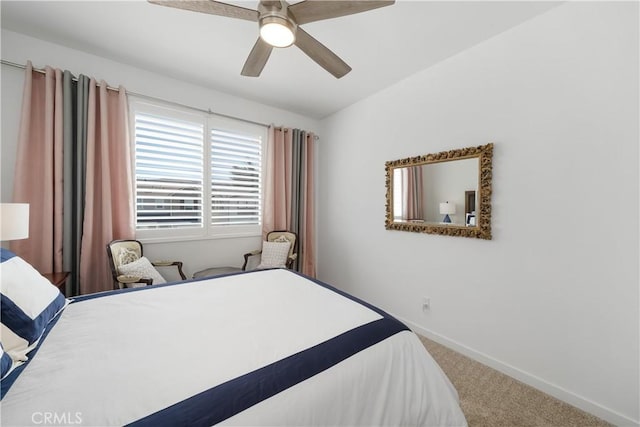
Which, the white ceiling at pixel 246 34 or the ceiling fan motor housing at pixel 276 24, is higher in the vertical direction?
the white ceiling at pixel 246 34

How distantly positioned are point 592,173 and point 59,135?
13.5 ft

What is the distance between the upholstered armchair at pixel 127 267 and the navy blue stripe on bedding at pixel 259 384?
1819mm

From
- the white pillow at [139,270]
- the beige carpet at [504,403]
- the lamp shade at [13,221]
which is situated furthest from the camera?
the white pillow at [139,270]

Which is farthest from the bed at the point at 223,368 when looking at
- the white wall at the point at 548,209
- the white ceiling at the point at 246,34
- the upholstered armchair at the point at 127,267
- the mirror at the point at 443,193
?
the white ceiling at the point at 246,34

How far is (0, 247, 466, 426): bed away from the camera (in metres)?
0.75

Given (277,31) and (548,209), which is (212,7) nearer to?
(277,31)

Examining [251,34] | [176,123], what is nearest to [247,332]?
→ [251,34]

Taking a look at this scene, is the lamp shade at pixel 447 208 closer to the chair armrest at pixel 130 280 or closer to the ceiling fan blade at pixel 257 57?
the ceiling fan blade at pixel 257 57

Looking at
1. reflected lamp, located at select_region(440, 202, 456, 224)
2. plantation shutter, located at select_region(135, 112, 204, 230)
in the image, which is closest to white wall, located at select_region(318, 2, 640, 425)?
reflected lamp, located at select_region(440, 202, 456, 224)

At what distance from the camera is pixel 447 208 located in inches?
93.8

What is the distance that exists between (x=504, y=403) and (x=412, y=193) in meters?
1.83

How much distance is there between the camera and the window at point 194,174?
2.68 m

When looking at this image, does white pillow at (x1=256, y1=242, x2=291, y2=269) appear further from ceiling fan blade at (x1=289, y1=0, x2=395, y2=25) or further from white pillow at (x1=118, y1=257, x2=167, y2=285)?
ceiling fan blade at (x1=289, y1=0, x2=395, y2=25)

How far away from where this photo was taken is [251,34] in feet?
6.68
